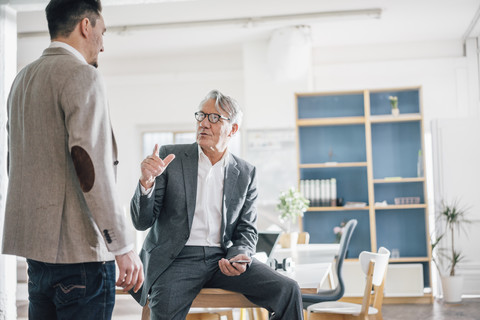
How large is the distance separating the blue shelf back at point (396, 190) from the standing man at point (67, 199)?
5.80 metres

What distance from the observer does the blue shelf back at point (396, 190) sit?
23.3 feet

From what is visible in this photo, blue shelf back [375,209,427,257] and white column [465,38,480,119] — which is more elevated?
white column [465,38,480,119]

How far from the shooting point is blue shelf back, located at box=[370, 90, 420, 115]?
283 inches

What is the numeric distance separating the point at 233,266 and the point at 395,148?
503 cm

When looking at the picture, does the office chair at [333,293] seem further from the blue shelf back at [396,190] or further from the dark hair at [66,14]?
the blue shelf back at [396,190]

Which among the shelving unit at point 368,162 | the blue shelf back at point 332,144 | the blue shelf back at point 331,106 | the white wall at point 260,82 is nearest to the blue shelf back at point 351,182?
the shelving unit at point 368,162

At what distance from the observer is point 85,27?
1833mm

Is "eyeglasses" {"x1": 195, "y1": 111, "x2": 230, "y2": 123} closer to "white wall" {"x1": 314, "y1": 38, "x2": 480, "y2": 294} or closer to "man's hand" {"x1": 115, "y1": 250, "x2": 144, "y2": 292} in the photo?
"man's hand" {"x1": 115, "y1": 250, "x2": 144, "y2": 292}

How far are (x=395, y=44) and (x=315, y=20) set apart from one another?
181 centimetres

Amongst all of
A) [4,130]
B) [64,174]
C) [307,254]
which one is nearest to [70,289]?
[64,174]

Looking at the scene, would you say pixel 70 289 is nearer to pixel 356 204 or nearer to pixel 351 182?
pixel 356 204

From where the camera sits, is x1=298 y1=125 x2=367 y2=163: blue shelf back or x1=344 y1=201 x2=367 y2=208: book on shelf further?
x1=298 y1=125 x2=367 y2=163: blue shelf back

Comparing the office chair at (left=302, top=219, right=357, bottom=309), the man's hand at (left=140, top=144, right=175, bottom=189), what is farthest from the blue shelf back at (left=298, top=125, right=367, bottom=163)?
the man's hand at (left=140, top=144, right=175, bottom=189)

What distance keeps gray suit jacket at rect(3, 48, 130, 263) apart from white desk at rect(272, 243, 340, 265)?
80.8 inches
